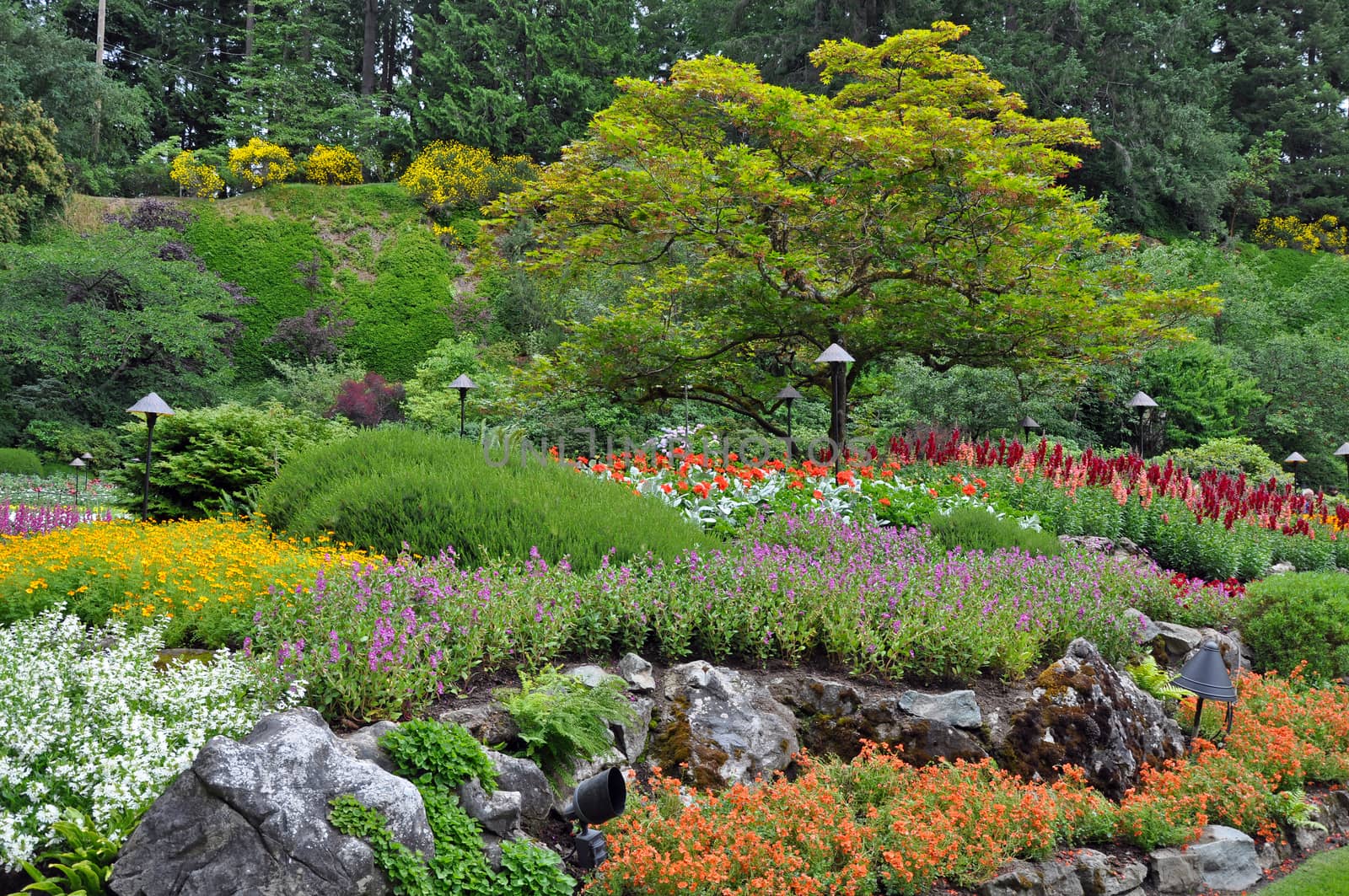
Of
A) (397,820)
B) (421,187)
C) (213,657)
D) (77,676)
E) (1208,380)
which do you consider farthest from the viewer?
(421,187)

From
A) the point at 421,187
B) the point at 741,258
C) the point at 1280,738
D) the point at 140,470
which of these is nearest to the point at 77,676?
the point at 1280,738

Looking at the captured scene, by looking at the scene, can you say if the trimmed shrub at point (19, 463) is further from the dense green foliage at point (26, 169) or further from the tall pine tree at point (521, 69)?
the tall pine tree at point (521, 69)

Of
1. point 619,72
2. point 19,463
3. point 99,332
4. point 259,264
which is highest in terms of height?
point 619,72

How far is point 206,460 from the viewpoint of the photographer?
347 inches

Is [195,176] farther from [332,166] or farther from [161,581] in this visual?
[161,581]

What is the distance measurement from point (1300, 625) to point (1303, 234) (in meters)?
30.2

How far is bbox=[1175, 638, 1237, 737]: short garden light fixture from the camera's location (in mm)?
4660

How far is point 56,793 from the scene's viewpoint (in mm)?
2977

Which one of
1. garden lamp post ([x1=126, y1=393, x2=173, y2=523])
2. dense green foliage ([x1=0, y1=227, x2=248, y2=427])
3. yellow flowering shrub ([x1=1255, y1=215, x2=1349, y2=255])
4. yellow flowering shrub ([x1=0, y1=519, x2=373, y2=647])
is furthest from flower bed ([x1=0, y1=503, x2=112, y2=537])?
yellow flowering shrub ([x1=1255, y1=215, x2=1349, y2=255])

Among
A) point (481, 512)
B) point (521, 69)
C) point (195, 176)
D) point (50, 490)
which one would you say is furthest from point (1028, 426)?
point (195, 176)

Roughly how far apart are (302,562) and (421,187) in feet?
82.4

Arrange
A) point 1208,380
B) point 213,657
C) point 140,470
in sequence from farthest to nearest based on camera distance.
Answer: point 1208,380, point 140,470, point 213,657

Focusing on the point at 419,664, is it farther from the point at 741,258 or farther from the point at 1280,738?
the point at 741,258

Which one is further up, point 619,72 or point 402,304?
point 619,72
